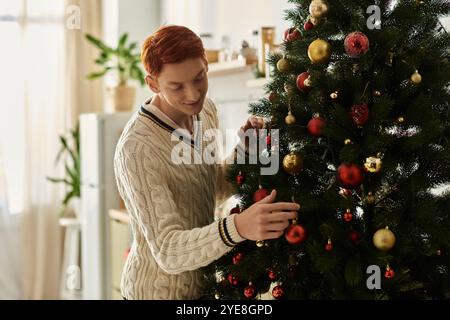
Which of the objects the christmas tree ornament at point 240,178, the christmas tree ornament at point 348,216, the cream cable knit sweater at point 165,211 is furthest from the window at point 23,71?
the christmas tree ornament at point 348,216

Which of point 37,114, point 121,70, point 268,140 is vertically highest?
point 121,70

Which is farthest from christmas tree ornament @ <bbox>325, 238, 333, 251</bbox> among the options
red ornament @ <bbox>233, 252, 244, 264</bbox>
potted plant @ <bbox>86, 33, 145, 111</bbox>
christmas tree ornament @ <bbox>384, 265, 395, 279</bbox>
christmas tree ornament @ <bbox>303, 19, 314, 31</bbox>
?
potted plant @ <bbox>86, 33, 145, 111</bbox>

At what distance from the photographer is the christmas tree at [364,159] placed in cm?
117

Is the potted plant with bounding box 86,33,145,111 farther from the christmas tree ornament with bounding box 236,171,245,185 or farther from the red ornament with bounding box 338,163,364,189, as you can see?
the red ornament with bounding box 338,163,364,189

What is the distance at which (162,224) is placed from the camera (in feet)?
4.40

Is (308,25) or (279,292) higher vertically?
(308,25)

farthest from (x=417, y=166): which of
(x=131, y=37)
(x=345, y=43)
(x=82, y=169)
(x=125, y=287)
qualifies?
(x=131, y=37)

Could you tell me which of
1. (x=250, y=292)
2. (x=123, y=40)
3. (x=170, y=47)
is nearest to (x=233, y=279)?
(x=250, y=292)

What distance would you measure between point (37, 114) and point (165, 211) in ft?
10.3

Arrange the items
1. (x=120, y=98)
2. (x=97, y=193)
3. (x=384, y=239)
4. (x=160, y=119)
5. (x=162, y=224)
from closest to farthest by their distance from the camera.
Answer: (x=384, y=239)
(x=162, y=224)
(x=160, y=119)
(x=97, y=193)
(x=120, y=98)

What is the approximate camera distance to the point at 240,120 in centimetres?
326

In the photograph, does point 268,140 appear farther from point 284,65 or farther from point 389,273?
point 389,273

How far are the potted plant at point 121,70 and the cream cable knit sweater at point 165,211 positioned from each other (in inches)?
94.7

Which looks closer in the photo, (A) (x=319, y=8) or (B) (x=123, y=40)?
(A) (x=319, y=8)
